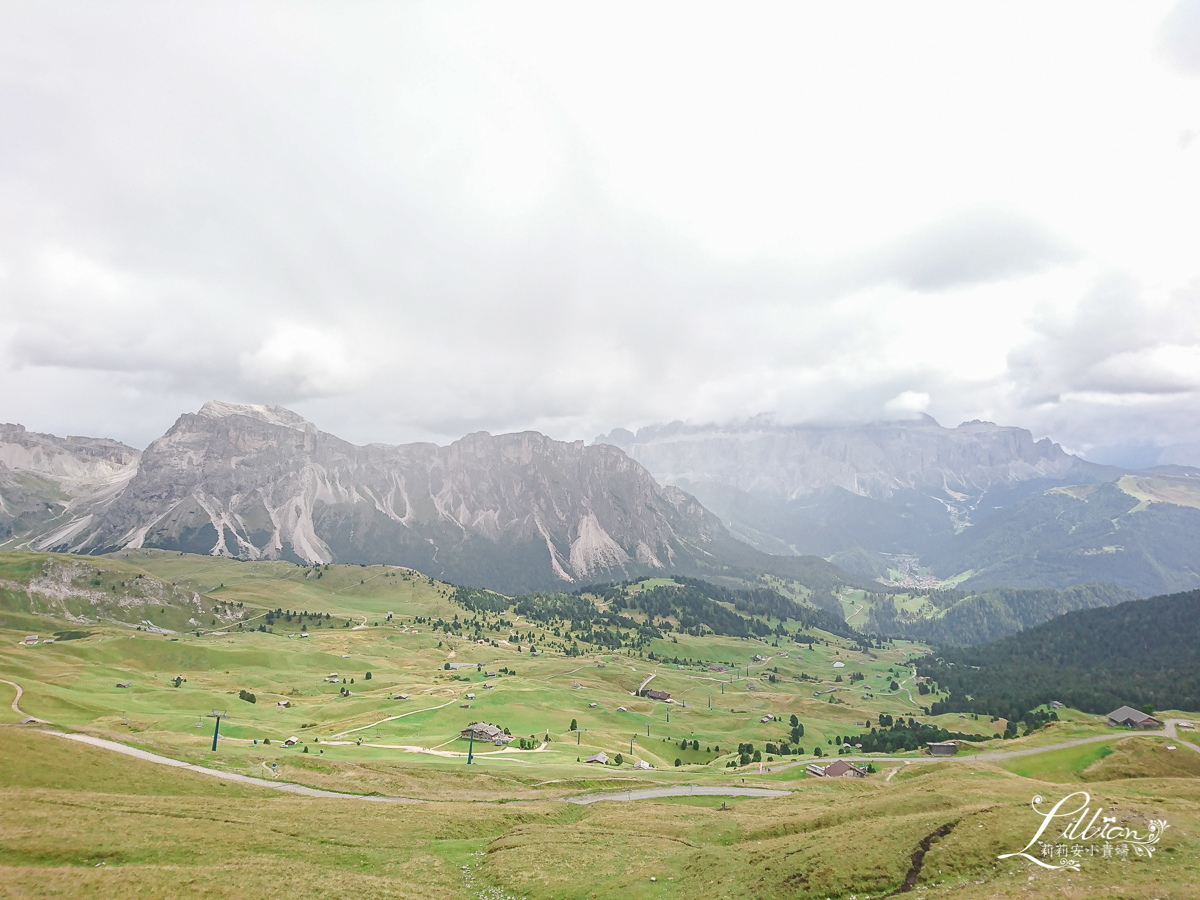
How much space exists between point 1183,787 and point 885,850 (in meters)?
53.8

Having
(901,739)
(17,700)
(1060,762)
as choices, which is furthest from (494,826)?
(901,739)

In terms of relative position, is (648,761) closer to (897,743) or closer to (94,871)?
(897,743)

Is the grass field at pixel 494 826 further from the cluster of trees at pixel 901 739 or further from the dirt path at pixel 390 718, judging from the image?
the cluster of trees at pixel 901 739

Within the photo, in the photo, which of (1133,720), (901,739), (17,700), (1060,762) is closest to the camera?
(17,700)

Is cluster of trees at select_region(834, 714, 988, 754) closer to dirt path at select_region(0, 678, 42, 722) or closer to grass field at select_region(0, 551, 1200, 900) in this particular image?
grass field at select_region(0, 551, 1200, 900)

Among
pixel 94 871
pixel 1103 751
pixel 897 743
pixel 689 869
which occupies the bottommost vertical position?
pixel 897 743

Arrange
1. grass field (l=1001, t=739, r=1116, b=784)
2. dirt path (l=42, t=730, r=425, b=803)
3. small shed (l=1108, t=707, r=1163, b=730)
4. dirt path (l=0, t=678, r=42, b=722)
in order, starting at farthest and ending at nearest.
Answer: small shed (l=1108, t=707, r=1163, b=730), grass field (l=1001, t=739, r=1116, b=784), dirt path (l=0, t=678, r=42, b=722), dirt path (l=42, t=730, r=425, b=803)

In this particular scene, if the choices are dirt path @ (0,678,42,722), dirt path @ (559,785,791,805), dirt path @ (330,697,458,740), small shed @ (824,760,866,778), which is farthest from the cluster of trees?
dirt path @ (0,678,42,722)

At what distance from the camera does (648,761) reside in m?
139

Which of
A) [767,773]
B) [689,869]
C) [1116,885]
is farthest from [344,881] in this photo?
[767,773]

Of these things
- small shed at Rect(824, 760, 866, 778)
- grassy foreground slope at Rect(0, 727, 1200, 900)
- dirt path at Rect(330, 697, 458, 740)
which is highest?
grassy foreground slope at Rect(0, 727, 1200, 900)

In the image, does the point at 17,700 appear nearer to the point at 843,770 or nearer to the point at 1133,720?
the point at 843,770

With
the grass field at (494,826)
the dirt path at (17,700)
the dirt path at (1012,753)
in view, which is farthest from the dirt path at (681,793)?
the dirt path at (17,700)

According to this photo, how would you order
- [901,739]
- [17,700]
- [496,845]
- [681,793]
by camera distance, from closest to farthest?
[496,845], [681,793], [17,700], [901,739]
